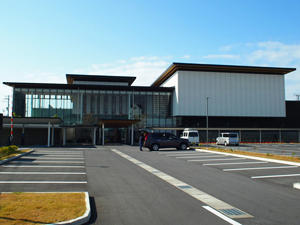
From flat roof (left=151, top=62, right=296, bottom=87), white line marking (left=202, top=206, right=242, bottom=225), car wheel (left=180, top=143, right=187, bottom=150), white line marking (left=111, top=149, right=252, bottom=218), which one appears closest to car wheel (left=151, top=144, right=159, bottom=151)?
car wheel (left=180, top=143, right=187, bottom=150)

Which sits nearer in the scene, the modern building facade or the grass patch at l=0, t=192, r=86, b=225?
the grass patch at l=0, t=192, r=86, b=225

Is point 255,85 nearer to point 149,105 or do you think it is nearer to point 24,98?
point 149,105

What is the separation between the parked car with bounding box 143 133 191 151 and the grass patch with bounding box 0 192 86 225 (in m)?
19.9

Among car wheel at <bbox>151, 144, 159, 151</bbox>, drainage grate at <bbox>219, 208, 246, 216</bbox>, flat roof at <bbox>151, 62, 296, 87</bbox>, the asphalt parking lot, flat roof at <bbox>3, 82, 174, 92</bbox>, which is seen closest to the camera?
drainage grate at <bbox>219, 208, 246, 216</bbox>

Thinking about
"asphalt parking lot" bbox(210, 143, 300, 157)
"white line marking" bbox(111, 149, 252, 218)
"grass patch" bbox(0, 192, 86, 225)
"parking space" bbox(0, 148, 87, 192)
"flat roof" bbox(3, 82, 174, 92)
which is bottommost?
"asphalt parking lot" bbox(210, 143, 300, 157)

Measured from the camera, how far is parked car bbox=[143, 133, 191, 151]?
27.9 m

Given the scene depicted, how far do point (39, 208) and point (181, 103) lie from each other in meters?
43.4

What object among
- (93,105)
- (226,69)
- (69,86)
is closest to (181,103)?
(226,69)

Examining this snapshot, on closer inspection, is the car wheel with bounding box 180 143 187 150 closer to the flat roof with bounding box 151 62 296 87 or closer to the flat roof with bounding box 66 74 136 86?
the flat roof with bounding box 151 62 296 87

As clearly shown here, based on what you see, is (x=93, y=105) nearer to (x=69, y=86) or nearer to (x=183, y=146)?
(x=69, y=86)

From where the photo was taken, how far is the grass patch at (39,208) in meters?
5.71

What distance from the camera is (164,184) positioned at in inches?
406

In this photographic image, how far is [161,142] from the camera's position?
92.9 feet

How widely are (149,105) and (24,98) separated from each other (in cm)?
2075
